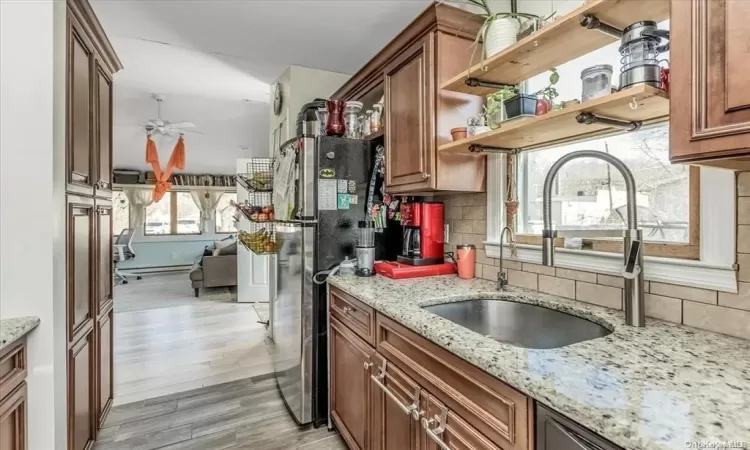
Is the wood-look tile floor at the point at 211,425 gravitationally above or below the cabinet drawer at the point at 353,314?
below

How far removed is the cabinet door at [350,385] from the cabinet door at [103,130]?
5.08 ft

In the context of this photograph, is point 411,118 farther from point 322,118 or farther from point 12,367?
point 12,367

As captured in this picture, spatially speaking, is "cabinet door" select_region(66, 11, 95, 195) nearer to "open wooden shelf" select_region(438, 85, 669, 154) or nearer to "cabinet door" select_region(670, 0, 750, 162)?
"open wooden shelf" select_region(438, 85, 669, 154)

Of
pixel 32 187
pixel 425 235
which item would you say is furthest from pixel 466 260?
pixel 32 187

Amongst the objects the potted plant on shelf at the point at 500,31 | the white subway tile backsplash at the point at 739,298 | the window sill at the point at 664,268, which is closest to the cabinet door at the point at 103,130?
the potted plant on shelf at the point at 500,31

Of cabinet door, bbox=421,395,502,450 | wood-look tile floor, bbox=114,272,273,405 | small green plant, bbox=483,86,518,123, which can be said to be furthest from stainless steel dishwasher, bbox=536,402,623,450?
wood-look tile floor, bbox=114,272,273,405

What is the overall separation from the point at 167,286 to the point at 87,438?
5094 mm

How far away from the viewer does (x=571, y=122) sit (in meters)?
1.21

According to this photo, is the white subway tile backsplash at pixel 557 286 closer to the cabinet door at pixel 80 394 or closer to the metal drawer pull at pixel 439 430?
the metal drawer pull at pixel 439 430

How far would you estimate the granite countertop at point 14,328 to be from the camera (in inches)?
45.5

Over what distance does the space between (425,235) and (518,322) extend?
72cm

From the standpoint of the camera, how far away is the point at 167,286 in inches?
250

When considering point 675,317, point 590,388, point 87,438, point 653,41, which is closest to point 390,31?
point 653,41

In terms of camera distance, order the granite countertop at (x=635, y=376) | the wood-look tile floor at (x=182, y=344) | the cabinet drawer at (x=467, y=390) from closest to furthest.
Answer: the granite countertop at (x=635, y=376) < the cabinet drawer at (x=467, y=390) < the wood-look tile floor at (x=182, y=344)
